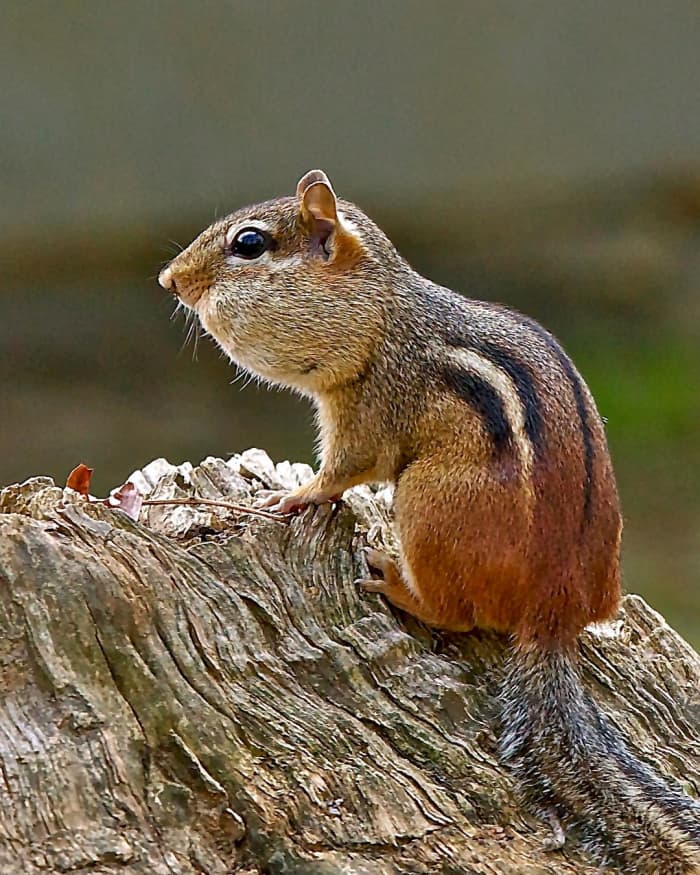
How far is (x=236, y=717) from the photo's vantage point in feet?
5.19

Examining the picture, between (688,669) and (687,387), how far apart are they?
11.2 ft

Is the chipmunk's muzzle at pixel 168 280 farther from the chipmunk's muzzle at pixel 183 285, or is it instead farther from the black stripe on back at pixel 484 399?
the black stripe on back at pixel 484 399

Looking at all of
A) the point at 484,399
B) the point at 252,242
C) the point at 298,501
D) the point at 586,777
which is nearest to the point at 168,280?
the point at 252,242

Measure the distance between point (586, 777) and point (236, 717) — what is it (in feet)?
1.51

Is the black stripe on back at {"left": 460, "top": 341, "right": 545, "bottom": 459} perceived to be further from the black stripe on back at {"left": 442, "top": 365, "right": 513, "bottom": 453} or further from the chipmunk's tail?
the chipmunk's tail

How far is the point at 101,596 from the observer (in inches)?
62.7

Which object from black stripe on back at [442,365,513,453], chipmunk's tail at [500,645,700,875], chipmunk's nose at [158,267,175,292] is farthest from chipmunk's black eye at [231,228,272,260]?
chipmunk's tail at [500,645,700,875]

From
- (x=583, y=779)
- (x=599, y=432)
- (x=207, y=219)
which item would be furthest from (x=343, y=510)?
(x=207, y=219)

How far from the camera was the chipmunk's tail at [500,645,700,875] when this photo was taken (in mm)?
1529

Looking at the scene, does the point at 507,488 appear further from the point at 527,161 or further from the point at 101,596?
the point at 527,161

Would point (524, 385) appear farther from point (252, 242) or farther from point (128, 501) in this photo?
point (128, 501)

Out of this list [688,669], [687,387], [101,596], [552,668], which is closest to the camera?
[101,596]

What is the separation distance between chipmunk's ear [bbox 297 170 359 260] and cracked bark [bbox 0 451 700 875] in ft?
1.61

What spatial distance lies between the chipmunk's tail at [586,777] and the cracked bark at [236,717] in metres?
0.04
